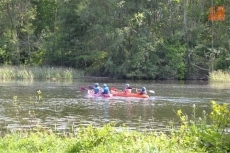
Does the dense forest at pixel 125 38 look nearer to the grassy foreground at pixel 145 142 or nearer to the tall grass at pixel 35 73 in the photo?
the tall grass at pixel 35 73

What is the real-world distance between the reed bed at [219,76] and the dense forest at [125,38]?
344 centimetres

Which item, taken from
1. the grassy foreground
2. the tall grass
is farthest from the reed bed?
the grassy foreground

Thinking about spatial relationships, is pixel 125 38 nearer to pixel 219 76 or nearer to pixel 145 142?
pixel 219 76

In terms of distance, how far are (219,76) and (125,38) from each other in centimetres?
1102

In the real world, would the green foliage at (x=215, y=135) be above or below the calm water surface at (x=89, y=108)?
above

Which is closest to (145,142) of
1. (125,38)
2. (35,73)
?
(35,73)

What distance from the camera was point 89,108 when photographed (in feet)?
90.9

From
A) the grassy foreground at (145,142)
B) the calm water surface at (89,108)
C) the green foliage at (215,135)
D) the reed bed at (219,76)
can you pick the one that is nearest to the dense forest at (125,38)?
the reed bed at (219,76)

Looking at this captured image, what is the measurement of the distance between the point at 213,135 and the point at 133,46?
46.9 m

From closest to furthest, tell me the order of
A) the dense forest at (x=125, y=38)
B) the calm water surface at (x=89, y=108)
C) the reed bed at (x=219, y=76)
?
the calm water surface at (x=89, y=108) < the reed bed at (x=219, y=76) < the dense forest at (x=125, y=38)

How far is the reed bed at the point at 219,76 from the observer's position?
1994 inches

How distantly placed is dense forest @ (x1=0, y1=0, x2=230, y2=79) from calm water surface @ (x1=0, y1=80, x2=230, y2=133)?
712 inches

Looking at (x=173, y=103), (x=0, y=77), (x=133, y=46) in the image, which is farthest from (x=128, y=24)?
(x=173, y=103)

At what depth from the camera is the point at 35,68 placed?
5488 cm
